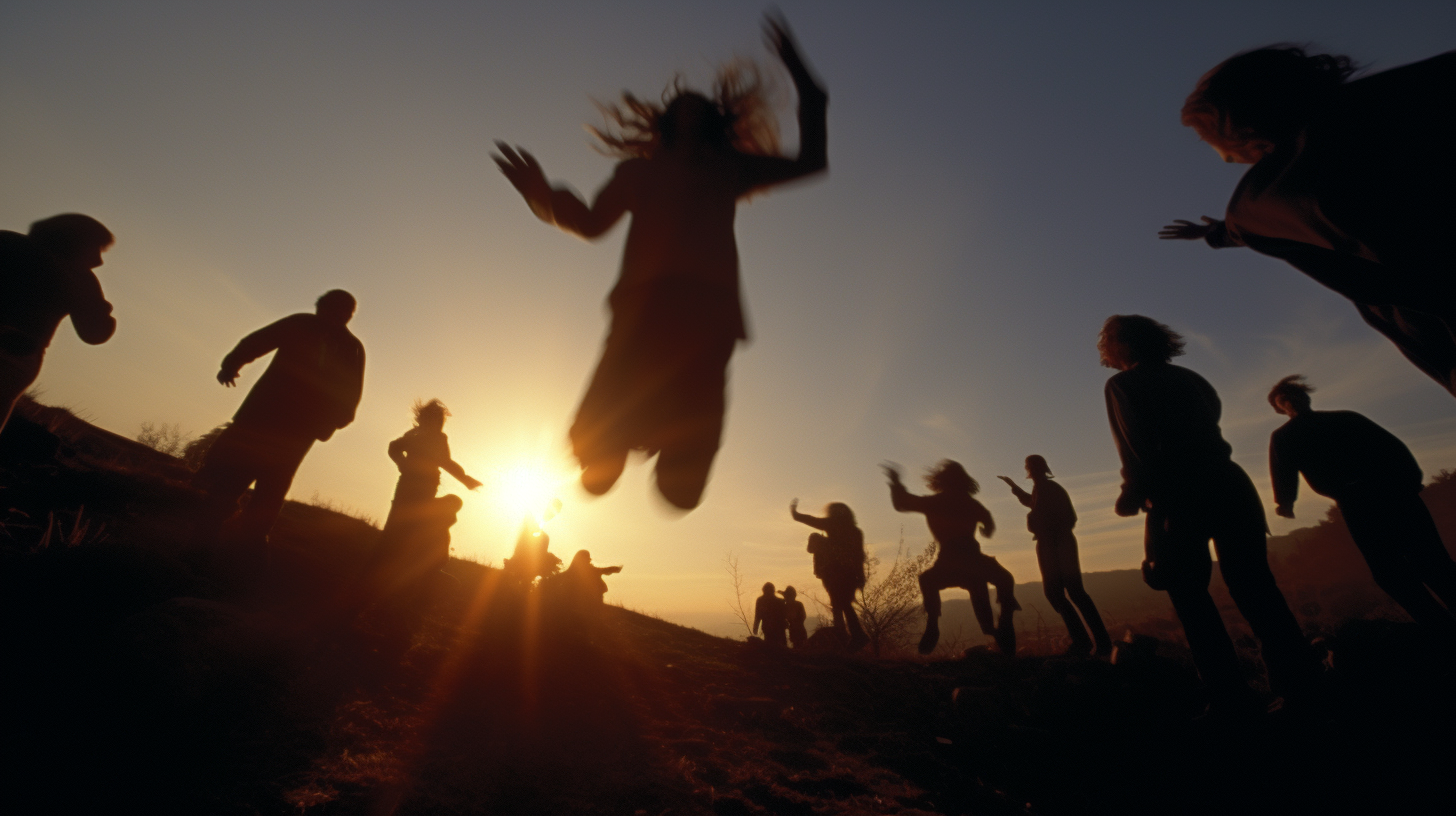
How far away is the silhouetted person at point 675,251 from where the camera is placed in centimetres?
164

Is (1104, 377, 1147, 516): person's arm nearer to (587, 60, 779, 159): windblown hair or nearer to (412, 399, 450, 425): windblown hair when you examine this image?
(587, 60, 779, 159): windblown hair

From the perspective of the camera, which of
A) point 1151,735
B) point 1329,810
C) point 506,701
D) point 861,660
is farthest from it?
point 861,660

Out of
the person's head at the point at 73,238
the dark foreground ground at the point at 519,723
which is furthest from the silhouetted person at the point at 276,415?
the person's head at the point at 73,238

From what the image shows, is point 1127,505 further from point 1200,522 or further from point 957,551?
point 957,551

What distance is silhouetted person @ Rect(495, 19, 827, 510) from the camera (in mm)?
1644

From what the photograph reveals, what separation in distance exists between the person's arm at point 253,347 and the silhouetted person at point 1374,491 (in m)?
7.07

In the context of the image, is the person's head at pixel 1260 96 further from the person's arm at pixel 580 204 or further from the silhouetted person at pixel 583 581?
the silhouetted person at pixel 583 581

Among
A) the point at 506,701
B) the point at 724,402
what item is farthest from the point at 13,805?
the point at 724,402

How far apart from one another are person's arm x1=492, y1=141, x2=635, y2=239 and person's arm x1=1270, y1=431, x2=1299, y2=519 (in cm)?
464

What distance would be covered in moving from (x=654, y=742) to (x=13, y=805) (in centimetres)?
259

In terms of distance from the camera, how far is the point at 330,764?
244cm

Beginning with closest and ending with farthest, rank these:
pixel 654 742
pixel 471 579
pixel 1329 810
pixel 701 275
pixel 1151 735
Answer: pixel 701 275, pixel 1329 810, pixel 1151 735, pixel 654 742, pixel 471 579

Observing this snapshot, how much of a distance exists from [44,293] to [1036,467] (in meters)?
7.90

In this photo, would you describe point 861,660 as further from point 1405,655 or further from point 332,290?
point 332,290
